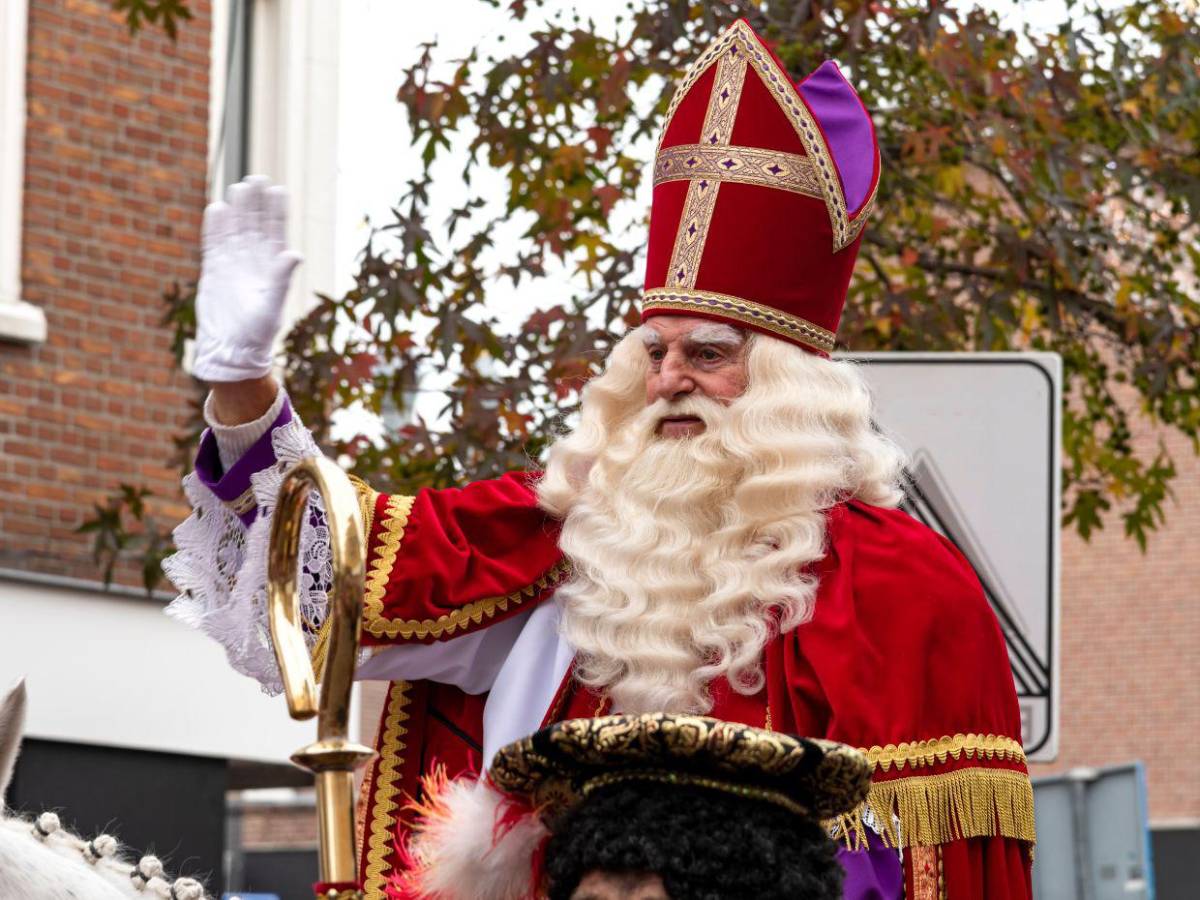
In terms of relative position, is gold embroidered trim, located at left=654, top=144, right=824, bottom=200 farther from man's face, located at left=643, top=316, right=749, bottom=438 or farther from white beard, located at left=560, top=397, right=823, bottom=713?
white beard, located at left=560, top=397, right=823, bottom=713

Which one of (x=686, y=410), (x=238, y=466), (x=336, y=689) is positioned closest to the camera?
(x=336, y=689)

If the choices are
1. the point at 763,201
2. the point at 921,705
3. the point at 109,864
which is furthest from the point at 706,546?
the point at 109,864

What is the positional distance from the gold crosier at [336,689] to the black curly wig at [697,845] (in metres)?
0.36

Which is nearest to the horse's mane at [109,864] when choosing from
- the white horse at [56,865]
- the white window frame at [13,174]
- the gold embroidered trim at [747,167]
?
the white horse at [56,865]

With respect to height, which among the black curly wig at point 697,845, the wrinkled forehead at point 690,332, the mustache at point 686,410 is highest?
the wrinkled forehead at point 690,332

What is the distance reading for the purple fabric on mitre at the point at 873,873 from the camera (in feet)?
11.8

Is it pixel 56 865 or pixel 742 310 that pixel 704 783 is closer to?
pixel 56 865

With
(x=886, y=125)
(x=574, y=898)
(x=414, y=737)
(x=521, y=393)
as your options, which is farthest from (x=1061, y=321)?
(x=574, y=898)

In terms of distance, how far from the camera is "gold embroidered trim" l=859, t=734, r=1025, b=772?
3.70 meters

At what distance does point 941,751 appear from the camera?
3.74 m

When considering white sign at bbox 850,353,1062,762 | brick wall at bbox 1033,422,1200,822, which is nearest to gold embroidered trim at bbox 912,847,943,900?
white sign at bbox 850,353,1062,762

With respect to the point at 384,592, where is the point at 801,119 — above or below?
above

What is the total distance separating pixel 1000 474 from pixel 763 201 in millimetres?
1513

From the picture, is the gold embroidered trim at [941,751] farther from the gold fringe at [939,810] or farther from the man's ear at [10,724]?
the man's ear at [10,724]
